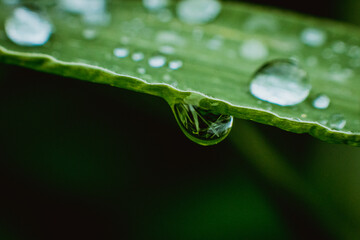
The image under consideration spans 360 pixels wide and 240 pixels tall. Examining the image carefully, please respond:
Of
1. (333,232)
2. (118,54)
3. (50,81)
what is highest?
(50,81)

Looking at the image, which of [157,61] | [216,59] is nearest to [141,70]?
[157,61]

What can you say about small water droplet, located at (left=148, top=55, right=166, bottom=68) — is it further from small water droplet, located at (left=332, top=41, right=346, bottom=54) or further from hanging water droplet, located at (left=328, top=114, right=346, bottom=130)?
small water droplet, located at (left=332, top=41, right=346, bottom=54)

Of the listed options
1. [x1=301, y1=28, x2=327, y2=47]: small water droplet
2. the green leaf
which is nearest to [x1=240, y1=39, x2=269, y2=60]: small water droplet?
the green leaf

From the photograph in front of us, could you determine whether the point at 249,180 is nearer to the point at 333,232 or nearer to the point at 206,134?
the point at 333,232

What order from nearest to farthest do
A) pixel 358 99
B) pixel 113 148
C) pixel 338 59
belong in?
pixel 358 99 < pixel 338 59 < pixel 113 148

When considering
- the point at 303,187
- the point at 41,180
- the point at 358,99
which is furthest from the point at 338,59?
the point at 41,180

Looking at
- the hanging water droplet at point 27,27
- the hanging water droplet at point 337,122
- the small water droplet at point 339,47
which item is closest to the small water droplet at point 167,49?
the hanging water droplet at point 27,27

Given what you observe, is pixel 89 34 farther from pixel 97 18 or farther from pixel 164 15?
pixel 164 15
